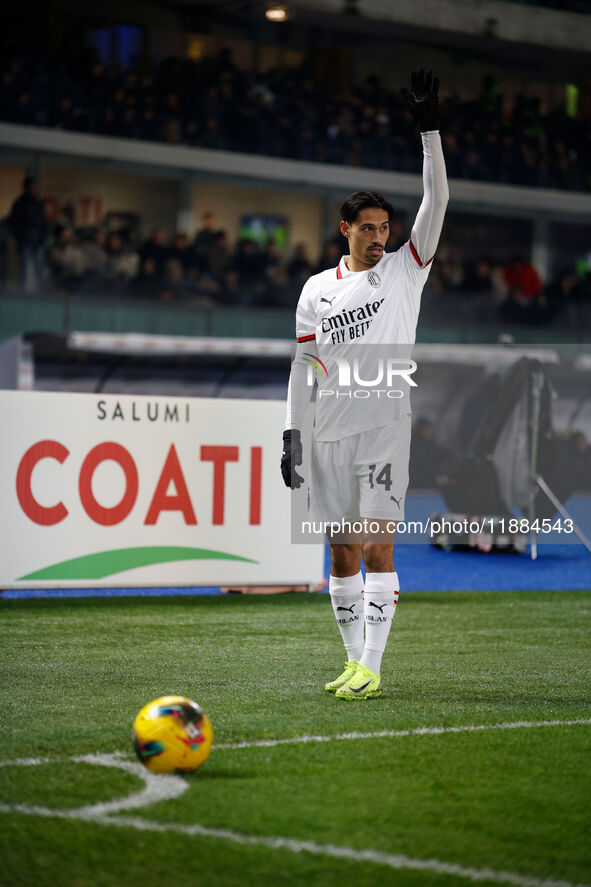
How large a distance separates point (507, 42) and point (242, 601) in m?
25.2

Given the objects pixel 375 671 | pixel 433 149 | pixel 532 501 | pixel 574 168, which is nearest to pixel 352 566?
pixel 375 671

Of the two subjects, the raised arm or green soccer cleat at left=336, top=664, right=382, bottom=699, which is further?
green soccer cleat at left=336, top=664, right=382, bottom=699

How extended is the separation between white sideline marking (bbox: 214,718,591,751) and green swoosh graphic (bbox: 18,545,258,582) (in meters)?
4.52

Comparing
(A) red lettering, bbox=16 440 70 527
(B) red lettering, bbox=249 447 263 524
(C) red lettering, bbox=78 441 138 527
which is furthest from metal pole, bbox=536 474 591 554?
(A) red lettering, bbox=16 440 70 527

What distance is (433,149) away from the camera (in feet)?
18.2

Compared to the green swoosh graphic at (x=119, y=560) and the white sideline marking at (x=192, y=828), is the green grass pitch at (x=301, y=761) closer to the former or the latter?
the white sideline marking at (x=192, y=828)

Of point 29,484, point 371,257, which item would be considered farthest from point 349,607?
point 29,484

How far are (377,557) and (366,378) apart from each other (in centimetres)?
83

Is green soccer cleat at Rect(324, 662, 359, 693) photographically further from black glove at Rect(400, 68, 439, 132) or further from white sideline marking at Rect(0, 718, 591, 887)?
black glove at Rect(400, 68, 439, 132)

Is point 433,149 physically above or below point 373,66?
below

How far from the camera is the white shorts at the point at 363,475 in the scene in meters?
5.65

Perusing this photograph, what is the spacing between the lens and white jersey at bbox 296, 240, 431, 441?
573cm

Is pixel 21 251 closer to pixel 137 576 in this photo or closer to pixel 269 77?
pixel 269 77

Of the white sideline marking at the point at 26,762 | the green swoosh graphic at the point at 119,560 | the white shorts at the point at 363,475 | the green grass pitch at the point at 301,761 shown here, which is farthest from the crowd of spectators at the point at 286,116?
the white sideline marking at the point at 26,762
